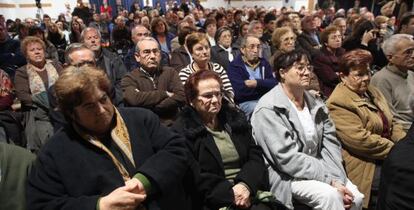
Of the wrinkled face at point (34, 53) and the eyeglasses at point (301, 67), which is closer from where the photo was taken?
the eyeglasses at point (301, 67)

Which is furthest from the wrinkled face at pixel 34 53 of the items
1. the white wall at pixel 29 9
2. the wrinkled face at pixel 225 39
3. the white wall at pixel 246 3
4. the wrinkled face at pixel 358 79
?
the white wall at pixel 246 3

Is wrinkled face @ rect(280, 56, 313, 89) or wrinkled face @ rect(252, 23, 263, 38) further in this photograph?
wrinkled face @ rect(252, 23, 263, 38)

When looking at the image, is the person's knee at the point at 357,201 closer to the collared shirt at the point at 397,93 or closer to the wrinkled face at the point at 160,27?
the collared shirt at the point at 397,93

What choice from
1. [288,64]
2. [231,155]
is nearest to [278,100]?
[288,64]

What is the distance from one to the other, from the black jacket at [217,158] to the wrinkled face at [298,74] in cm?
46

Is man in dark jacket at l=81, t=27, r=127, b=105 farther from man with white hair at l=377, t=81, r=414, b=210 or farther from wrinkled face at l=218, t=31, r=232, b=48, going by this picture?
man with white hair at l=377, t=81, r=414, b=210

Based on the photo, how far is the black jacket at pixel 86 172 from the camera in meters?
1.51

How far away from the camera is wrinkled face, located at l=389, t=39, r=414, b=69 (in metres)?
3.13

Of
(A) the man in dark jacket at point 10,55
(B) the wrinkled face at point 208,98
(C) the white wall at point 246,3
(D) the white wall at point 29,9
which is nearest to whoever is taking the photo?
(B) the wrinkled face at point 208,98

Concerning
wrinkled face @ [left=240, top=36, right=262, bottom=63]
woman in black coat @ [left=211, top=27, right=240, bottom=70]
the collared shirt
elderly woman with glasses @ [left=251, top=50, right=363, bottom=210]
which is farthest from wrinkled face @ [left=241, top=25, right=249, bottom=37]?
elderly woman with glasses @ [left=251, top=50, right=363, bottom=210]

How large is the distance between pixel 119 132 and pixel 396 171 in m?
1.31

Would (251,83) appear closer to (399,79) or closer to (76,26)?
(399,79)

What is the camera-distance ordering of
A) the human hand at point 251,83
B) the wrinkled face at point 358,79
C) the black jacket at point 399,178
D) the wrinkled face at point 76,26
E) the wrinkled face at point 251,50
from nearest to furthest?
the black jacket at point 399,178 < the wrinkled face at point 358,79 < the human hand at point 251,83 < the wrinkled face at point 251,50 < the wrinkled face at point 76,26

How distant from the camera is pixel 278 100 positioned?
7.87ft
